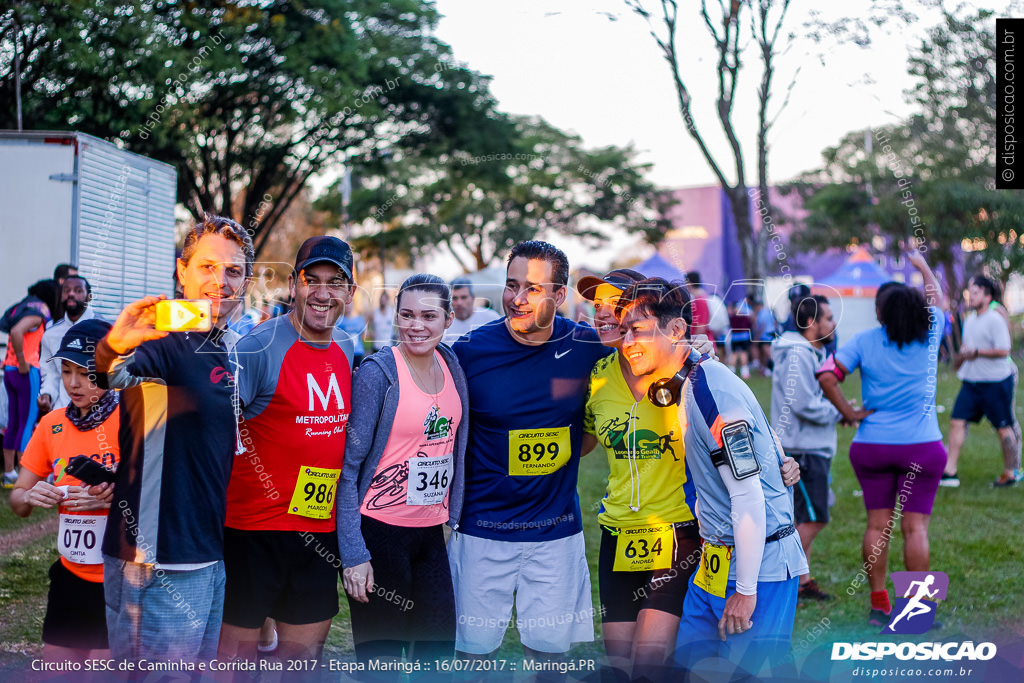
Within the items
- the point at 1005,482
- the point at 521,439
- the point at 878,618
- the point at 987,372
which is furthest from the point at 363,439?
the point at 1005,482

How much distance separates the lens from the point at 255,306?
8469 mm

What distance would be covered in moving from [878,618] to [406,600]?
305 cm

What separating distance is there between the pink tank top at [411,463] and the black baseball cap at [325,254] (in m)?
0.38

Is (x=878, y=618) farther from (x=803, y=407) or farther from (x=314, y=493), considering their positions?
(x=314, y=493)

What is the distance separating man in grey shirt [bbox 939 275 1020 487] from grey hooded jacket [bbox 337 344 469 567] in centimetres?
707

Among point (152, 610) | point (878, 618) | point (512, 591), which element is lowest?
point (878, 618)

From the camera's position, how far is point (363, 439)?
118 inches

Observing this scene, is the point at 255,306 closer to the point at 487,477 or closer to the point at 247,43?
the point at 487,477

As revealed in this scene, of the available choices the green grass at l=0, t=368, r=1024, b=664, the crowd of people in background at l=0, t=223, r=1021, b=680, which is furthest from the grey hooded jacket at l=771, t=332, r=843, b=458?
the crowd of people in background at l=0, t=223, r=1021, b=680

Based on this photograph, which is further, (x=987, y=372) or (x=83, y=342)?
(x=987, y=372)

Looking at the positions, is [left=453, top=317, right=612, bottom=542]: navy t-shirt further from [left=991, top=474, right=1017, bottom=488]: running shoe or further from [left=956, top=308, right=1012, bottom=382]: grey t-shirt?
[left=991, top=474, right=1017, bottom=488]: running shoe

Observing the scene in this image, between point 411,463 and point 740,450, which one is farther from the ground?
point 740,450

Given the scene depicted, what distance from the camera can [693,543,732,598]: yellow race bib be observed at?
9.39ft

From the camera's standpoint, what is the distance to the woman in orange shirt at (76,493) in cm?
283
